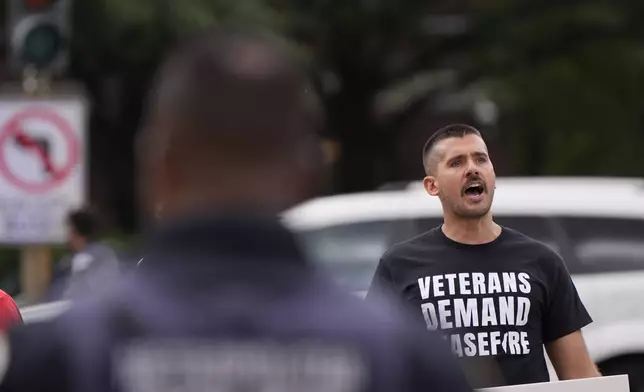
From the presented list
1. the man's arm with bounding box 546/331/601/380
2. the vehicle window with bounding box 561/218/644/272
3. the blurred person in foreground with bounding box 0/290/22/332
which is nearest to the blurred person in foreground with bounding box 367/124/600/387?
the man's arm with bounding box 546/331/601/380

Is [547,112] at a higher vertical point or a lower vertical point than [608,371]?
higher

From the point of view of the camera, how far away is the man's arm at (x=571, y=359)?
4.94 meters

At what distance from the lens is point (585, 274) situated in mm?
8648

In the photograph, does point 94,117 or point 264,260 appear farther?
point 94,117

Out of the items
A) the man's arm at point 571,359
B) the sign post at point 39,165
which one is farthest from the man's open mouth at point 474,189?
the sign post at point 39,165

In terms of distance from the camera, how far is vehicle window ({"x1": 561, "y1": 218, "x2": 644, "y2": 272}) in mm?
8773

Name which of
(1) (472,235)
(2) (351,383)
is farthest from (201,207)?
(1) (472,235)

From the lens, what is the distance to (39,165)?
9.60 m

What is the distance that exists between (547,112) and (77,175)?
999cm

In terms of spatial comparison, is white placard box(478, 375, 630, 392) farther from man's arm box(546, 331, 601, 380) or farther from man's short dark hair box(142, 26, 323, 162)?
man's short dark hair box(142, 26, 323, 162)

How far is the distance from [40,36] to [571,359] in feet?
18.1

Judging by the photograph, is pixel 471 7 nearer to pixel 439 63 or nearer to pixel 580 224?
pixel 439 63

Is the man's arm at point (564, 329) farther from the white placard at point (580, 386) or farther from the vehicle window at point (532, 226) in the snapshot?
the vehicle window at point (532, 226)

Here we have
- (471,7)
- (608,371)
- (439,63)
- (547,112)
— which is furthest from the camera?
(439,63)
